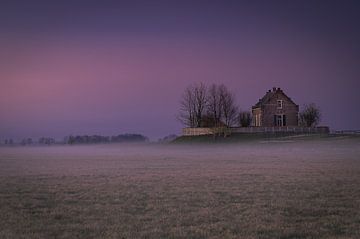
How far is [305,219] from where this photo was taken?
16.7 metres

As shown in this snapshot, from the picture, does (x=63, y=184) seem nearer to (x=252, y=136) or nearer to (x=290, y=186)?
(x=290, y=186)

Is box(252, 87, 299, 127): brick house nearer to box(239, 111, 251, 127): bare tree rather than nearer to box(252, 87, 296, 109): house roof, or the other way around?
box(252, 87, 296, 109): house roof

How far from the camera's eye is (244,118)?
136500 mm

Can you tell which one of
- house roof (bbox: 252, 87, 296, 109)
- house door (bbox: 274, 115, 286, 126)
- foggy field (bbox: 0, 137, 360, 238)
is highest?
house roof (bbox: 252, 87, 296, 109)

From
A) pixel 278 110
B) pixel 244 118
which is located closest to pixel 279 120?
pixel 278 110

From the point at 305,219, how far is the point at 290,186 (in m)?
8.85

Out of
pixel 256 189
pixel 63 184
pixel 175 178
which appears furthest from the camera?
pixel 175 178

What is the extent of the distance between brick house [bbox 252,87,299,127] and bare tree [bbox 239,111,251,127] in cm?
1428

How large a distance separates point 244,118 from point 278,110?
17.8 meters

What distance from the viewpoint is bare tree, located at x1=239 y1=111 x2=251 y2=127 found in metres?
136

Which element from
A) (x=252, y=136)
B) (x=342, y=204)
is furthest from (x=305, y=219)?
(x=252, y=136)

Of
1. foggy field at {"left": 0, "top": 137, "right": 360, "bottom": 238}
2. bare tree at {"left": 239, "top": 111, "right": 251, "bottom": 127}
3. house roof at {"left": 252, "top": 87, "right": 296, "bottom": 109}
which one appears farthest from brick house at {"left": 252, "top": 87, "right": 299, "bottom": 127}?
foggy field at {"left": 0, "top": 137, "right": 360, "bottom": 238}

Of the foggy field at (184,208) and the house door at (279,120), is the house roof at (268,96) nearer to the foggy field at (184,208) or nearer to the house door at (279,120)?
the house door at (279,120)

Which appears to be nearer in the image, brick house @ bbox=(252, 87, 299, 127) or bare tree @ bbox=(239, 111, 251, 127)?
brick house @ bbox=(252, 87, 299, 127)
